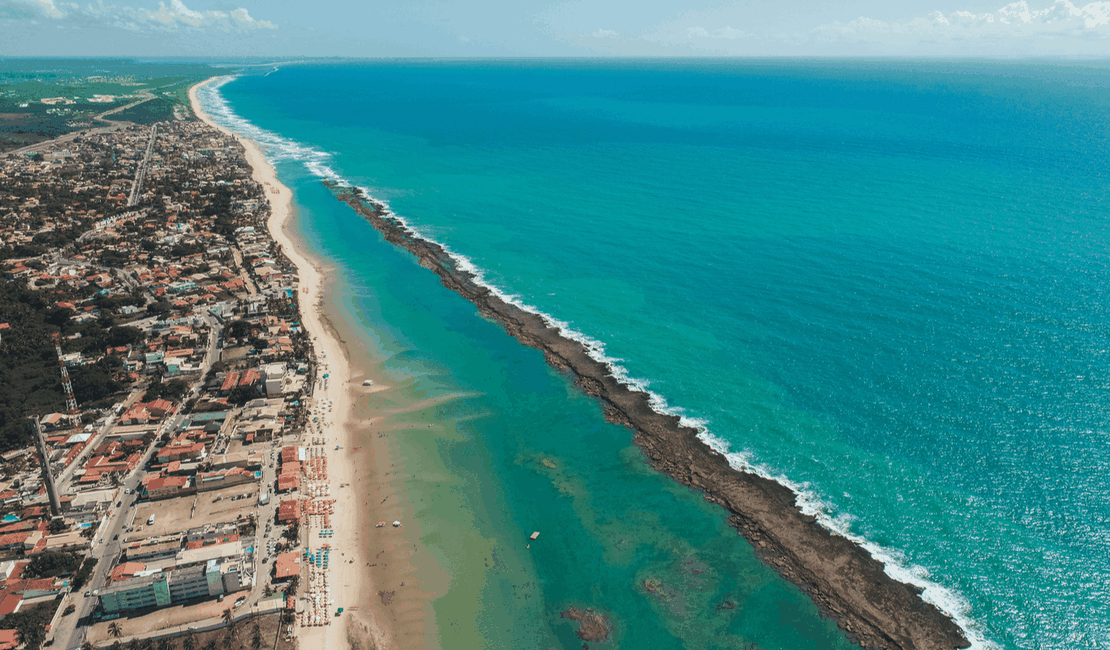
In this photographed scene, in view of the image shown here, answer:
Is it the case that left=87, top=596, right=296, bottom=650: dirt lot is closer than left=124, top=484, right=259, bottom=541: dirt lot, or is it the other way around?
left=87, top=596, right=296, bottom=650: dirt lot

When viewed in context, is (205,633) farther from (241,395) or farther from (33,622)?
(241,395)

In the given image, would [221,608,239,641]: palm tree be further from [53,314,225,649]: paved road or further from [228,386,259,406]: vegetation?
[228,386,259,406]: vegetation

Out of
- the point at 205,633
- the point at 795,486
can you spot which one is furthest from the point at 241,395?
the point at 795,486

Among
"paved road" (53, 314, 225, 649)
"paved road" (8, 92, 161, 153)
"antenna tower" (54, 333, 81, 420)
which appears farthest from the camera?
"paved road" (8, 92, 161, 153)

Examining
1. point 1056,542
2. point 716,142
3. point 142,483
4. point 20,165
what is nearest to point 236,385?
point 142,483

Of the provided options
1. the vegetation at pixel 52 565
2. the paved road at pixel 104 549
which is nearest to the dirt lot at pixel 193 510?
the paved road at pixel 104 549

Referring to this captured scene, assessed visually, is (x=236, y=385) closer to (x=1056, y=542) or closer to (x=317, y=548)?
(x=317, y=548)

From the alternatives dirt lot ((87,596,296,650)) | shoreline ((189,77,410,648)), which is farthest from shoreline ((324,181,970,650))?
dirt lot ((87,596,296,650))
